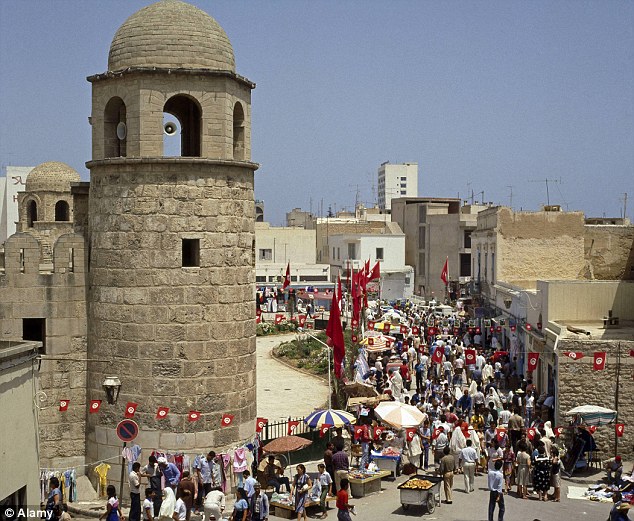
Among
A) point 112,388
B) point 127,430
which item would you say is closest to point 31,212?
point 112,388

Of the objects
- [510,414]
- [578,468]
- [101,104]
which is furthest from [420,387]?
[101,104]

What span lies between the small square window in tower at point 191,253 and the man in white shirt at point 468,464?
6.57 meters

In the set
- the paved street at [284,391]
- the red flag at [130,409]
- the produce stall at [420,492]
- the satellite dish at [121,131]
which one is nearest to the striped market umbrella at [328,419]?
the produce stall at [420,492]

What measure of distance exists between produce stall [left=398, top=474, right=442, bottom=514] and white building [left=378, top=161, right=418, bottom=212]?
145m

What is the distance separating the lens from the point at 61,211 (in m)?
A: 37.8

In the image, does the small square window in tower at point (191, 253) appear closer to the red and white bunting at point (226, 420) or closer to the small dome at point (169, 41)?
the red and white bunting at point (226, 420)

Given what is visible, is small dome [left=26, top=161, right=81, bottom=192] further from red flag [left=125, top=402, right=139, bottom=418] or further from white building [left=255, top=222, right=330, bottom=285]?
white building [left=255, top=222, right=330, bottom=285]

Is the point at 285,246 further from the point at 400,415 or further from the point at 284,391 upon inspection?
the point at 400,415

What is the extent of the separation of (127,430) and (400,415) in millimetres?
5743

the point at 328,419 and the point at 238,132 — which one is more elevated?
the point at 238,132

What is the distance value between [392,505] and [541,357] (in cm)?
928

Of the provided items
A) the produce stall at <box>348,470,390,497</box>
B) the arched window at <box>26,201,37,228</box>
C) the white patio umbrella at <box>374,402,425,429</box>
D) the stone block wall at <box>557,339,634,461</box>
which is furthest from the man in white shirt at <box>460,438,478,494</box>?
the arched window at <box>26,201,37,228</box>

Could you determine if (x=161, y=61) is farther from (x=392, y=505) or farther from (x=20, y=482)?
(x=392, y=505)

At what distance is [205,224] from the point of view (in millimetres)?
16562
